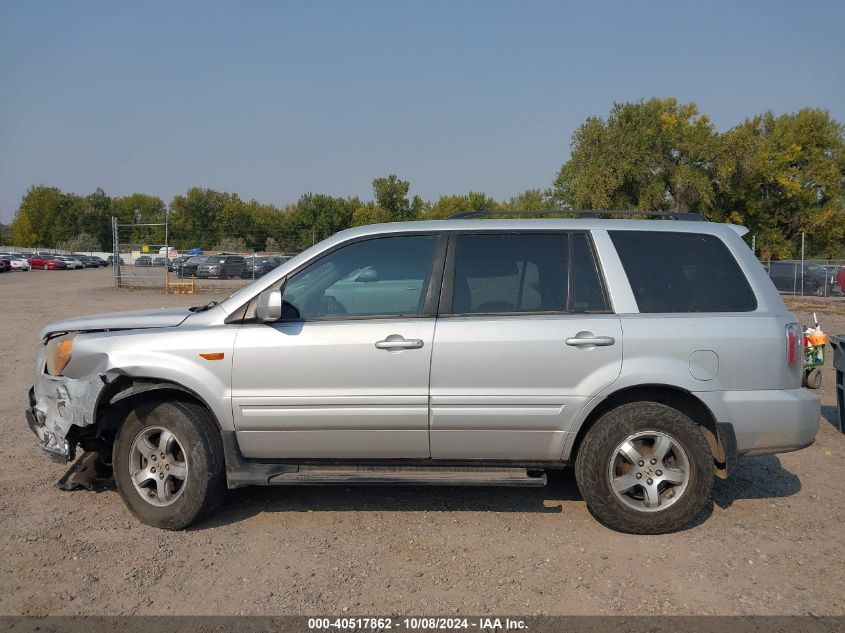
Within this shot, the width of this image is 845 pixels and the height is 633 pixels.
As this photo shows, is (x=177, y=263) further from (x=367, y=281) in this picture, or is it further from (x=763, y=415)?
(x=763, y=415)

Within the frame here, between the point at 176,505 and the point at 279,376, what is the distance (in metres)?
1.02

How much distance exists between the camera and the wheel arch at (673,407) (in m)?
4.23

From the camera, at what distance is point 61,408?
14.7 ft

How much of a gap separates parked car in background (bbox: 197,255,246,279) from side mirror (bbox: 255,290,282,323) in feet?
108

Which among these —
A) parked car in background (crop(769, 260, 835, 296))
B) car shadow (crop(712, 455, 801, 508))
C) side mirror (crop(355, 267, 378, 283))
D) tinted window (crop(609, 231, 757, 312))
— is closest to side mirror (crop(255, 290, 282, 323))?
side mirror (crop(355, 267, 378, 283))

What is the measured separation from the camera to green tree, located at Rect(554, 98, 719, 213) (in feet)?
107

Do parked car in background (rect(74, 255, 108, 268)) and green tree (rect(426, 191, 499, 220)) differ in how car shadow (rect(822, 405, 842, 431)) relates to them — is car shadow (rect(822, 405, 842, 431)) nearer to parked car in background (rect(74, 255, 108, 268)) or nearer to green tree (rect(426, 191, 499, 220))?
green tree (rect(426, 191, 499, 220))

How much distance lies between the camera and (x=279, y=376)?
13.8 feet

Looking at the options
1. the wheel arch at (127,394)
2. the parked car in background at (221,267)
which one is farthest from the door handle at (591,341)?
the parked car in background at (221,267)

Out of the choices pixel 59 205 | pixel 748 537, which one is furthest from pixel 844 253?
pixel 59 205

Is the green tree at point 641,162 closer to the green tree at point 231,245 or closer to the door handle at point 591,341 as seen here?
the green tree at point 231,245

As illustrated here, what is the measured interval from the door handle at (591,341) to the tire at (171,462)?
2.25m

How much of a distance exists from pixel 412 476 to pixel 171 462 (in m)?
1.50

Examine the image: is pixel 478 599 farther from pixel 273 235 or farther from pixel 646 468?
pixel 273 235
